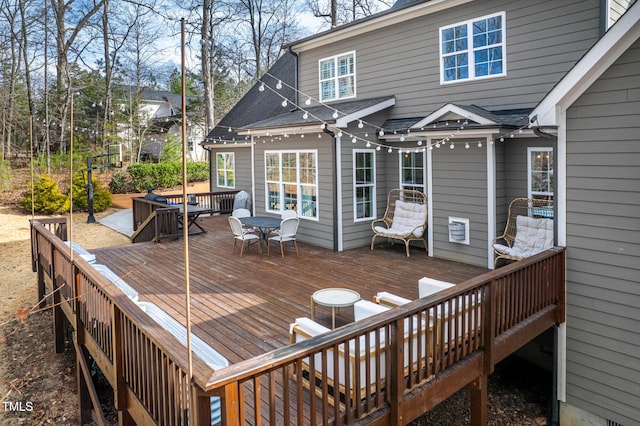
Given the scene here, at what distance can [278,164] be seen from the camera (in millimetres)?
10188

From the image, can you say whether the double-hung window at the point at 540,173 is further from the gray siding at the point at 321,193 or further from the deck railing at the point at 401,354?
the gray siding at the point at 321,193

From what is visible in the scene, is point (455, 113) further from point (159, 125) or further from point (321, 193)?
point (159, 125)

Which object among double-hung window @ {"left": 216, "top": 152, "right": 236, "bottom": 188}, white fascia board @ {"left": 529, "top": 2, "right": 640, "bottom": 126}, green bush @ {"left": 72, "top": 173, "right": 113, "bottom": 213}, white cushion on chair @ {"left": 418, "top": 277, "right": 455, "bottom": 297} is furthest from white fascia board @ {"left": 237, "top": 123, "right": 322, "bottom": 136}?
green bush @ {"left": 72, "top": 173, "right": 113, "bottom": 213}

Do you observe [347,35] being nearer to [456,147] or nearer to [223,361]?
[456,147]

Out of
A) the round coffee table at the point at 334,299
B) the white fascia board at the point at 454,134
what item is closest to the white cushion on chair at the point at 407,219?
the white fascia board at the point at 454,134

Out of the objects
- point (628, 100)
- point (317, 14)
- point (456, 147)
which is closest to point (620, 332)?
point (628, 100)

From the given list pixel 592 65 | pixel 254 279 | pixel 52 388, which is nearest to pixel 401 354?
pixel 592 65

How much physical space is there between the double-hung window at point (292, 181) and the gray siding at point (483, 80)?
6.48 ft

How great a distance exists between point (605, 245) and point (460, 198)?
3125 mm

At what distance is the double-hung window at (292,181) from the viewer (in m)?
9.27

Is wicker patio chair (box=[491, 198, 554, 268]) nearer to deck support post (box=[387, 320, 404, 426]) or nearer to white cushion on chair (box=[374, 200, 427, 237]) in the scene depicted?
white cushion on chair (box=[374, 200, 427, 237])

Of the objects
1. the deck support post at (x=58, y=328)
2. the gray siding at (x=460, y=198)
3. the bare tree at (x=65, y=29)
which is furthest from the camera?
the bare tree at (x=65, y=29)

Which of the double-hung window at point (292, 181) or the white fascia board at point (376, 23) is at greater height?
the white fascia board at point (376, 23)

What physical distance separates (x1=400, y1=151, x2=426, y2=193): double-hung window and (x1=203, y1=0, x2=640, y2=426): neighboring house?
0.03 m
